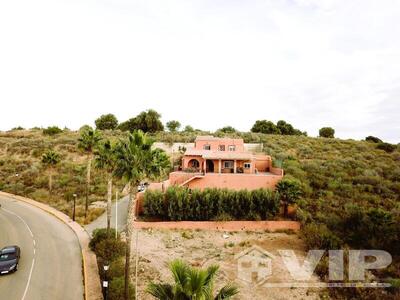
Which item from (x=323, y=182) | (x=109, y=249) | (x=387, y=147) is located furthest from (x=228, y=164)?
(x=387, y=147)

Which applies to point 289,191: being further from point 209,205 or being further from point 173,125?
point 173,125

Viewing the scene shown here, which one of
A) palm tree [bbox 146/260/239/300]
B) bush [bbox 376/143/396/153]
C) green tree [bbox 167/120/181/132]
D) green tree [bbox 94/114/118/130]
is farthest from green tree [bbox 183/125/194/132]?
palm tree [bbox 146/260/239/300]

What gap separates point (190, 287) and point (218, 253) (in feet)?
57.3

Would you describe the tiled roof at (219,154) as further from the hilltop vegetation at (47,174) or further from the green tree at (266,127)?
the green tree at (266,127)

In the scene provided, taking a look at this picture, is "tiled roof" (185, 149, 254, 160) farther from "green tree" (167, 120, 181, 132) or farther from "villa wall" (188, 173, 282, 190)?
"green tree" (167, 120, 181, 132)

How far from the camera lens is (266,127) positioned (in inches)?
3378

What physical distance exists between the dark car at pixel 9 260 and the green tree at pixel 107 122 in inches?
2842

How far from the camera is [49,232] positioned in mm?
27812

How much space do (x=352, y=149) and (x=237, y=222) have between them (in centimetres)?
4041

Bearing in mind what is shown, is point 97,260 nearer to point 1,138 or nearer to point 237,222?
point 237,222

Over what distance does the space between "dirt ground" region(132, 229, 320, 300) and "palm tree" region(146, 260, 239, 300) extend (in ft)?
31.9

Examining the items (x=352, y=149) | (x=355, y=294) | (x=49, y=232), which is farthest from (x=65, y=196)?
(x=352, y=149)

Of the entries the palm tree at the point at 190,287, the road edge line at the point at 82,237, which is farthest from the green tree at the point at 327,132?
the palm tree at the point at 190,287

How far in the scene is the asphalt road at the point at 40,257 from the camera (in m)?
18.0
